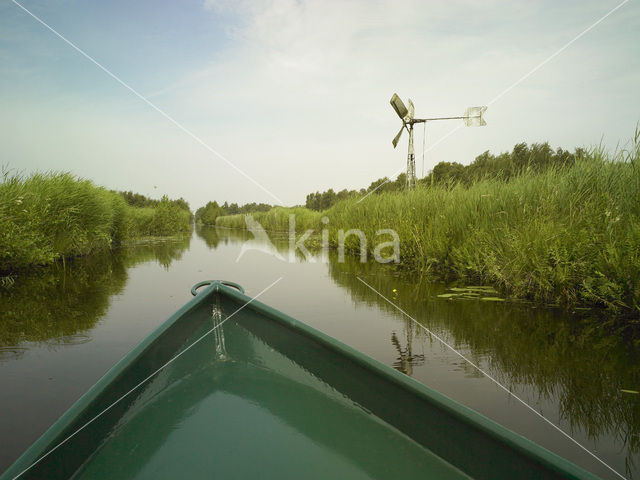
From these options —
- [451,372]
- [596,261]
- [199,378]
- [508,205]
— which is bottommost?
[451,372]

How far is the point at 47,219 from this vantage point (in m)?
9.70

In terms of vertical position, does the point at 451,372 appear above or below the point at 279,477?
below

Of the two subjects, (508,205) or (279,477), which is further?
(508,205)

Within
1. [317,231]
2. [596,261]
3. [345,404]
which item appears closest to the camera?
[345,404]

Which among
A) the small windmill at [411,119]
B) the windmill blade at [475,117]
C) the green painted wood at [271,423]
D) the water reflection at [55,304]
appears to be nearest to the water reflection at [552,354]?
the green painted wood at [271,423]

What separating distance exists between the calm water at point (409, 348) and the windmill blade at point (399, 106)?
1162 centimetres

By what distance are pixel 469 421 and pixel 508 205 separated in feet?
19.9

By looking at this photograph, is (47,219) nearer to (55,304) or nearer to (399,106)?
(55,304)

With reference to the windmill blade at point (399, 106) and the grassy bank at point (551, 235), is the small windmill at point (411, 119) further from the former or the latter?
the grassy bank at point (551, 235)

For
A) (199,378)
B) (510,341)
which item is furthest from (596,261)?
(199,378)

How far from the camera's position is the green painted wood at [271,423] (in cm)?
143

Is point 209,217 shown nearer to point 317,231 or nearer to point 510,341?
point 317,231

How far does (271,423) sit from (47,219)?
10.3 metres

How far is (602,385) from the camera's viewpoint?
3.18 meters
